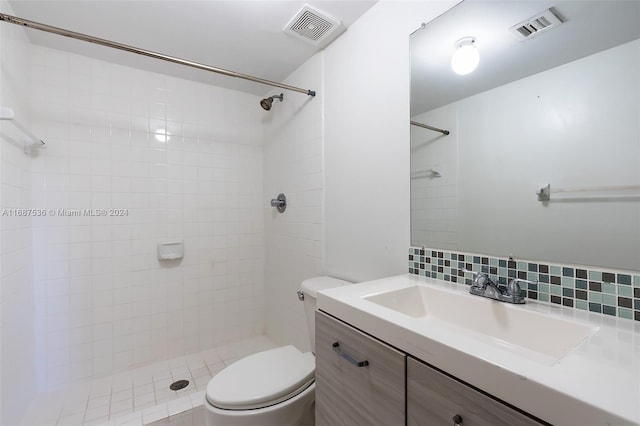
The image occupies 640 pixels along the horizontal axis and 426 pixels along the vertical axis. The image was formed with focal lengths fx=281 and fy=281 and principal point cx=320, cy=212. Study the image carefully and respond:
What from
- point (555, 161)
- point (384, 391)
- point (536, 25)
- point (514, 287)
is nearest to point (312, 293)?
point (384, 391)

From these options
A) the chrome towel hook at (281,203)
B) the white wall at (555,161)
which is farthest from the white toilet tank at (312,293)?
the chrome towel hook at (281,203)

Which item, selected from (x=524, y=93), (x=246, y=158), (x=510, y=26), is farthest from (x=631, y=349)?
(x=246, y=158)

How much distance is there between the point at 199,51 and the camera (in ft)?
6.17

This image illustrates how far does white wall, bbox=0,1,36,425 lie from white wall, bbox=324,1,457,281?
5.35 feet

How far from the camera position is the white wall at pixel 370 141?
1314mm

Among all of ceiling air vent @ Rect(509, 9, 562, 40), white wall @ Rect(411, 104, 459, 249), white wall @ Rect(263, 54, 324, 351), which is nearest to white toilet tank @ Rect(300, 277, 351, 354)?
white wall @ Rect(263, 54, 324, 351)

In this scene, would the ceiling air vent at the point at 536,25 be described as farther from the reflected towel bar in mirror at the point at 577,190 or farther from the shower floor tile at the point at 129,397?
the shower floor tile at the point at 129,397

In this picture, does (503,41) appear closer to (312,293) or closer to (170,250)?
(312,293)

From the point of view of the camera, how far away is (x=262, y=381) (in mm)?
1239

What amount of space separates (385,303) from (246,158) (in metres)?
1.98

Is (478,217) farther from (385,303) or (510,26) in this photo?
(510,26)

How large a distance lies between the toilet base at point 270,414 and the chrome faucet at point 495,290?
2.77 ft

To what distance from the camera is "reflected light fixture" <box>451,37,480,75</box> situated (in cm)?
111

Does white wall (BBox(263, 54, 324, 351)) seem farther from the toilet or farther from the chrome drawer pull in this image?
the chrome drawer pull
